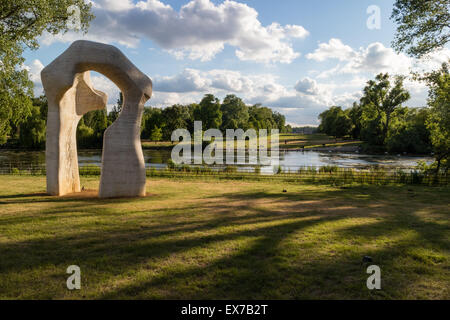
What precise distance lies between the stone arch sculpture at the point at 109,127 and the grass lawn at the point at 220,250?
1.47 meters

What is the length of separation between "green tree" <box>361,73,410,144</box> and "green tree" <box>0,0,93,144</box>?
51028 millimetres

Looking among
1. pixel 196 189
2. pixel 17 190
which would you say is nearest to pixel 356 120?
pixel 196 189

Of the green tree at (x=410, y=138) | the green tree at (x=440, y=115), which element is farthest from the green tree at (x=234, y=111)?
the green tree at (x=440, y=115)

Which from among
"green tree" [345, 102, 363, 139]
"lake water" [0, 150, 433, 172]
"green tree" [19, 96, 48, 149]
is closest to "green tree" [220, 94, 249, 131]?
"green tree" [345, 102, 363, 139]

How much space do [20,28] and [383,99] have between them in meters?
55.2

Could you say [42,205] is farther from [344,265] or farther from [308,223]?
[344,265]

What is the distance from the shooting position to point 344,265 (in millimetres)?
4500

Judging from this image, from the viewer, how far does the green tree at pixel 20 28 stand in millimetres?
13167

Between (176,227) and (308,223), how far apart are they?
323cm

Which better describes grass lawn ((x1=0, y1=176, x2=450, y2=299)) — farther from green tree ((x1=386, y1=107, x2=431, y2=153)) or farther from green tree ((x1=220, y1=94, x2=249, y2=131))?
green tree ((x1=220, y1=94, x2=249, y2=131))

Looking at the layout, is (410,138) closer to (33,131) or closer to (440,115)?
(440,115)

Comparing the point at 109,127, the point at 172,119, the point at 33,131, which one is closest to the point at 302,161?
the point at 109,127

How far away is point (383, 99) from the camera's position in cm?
5247

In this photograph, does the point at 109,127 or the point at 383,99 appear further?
the point at 383,99
